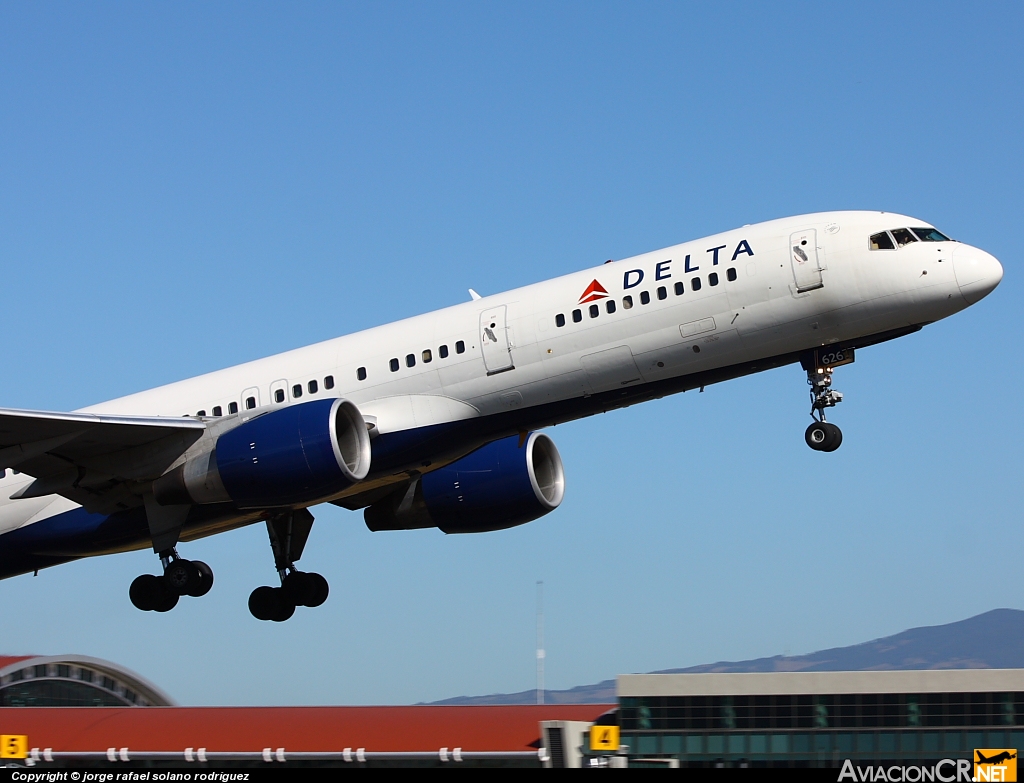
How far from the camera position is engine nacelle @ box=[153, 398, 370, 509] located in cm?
2786

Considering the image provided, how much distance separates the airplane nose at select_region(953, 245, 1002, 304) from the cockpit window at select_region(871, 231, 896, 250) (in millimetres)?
1304

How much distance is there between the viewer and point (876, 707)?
39.2 metres

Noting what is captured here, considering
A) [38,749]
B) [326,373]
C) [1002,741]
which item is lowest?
[1002,741]

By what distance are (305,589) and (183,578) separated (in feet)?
13.4

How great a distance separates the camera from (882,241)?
27.7 metres

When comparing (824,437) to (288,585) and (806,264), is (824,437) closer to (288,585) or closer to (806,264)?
(806,264)

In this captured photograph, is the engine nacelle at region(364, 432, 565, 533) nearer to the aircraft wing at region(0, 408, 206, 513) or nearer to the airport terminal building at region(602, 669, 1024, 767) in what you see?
the aircraft wing at region(0, 408, 206, 513)

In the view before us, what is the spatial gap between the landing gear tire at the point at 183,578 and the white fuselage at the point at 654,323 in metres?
4.87

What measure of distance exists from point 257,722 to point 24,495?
60.9ft

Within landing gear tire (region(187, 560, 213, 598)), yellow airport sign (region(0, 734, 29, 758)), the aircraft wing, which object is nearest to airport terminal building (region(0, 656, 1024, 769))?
yellow airport sign (region(0, 734, 29, 758))

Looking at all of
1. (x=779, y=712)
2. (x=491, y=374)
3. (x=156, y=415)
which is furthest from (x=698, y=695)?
(x=156, y=415)

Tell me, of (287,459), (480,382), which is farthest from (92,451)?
(480,382)

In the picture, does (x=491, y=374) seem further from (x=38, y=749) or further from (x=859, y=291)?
(x=38, y=749)

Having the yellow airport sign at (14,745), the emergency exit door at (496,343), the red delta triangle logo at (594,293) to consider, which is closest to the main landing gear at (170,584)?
the emergency exit door at (496,343)
